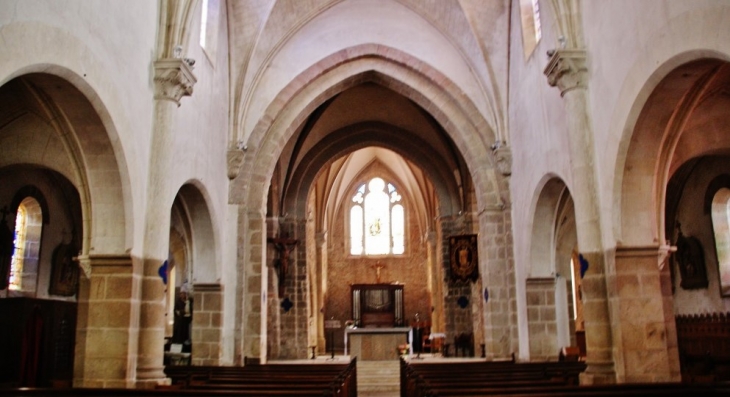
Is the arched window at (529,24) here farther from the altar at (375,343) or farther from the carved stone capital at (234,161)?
the altar at (375,343)

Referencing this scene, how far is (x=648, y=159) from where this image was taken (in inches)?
367

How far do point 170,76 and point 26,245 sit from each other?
21.3ft

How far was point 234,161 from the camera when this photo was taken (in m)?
15.2

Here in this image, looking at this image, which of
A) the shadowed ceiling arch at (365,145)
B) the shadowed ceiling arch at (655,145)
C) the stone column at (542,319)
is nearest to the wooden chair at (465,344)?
the shadowed ceiling arch at (365,145)

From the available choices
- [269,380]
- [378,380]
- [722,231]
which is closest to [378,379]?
[378,380]

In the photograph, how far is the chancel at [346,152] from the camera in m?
9.04

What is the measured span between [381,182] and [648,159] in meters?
23.8

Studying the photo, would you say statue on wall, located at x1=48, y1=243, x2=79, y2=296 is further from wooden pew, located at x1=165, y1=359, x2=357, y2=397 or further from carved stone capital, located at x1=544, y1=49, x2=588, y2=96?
carved stone capital, located at x1=544, y1=49, x2=588, y2=96

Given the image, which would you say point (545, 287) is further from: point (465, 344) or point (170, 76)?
point (170, 76)

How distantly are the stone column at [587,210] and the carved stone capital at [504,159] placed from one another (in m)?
5.00

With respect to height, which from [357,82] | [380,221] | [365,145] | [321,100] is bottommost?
[380,221]

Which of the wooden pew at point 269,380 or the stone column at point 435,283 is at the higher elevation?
the stone column at point 435,283

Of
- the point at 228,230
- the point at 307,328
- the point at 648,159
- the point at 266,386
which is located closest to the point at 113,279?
the point at 266,386

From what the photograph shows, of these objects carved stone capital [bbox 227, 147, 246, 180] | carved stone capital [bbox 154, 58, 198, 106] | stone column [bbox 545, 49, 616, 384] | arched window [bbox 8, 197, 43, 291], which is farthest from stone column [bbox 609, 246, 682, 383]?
arched window [bbox 8, 197, 43, 291]
